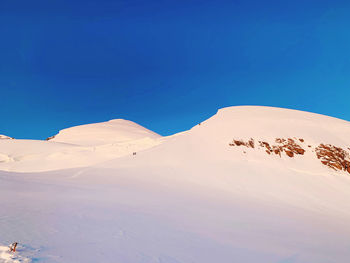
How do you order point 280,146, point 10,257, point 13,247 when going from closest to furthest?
point 10,257 → point 13,247 → point 280,146

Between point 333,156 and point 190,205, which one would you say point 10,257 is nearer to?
point 190,205

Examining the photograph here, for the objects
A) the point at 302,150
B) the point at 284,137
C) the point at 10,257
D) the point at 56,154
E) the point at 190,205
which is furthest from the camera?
the point at 56,154

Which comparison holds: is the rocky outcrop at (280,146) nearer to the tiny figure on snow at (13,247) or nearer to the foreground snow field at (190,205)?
the foreground snow field at (190,205)

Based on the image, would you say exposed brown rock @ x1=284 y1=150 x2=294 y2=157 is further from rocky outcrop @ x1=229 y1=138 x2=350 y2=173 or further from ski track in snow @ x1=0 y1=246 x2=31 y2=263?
ski track in snow @ x1=0 y1=246 x2=31 y2=263

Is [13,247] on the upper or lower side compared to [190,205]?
lower

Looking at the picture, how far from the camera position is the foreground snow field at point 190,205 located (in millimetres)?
3734

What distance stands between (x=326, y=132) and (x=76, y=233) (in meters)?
20.7

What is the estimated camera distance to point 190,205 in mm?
7242

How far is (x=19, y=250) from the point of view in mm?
2922

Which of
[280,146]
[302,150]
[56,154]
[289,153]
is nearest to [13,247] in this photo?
[289,153]

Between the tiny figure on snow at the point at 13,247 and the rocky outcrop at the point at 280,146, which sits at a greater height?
the rocky outcrop at the point at 280,146

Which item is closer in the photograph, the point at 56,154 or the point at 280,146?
the point at 280,146

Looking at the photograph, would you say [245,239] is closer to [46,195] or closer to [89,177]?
[46,195]

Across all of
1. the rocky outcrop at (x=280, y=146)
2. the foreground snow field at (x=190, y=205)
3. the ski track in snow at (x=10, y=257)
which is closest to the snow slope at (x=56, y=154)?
the foreground snow field at (x=190, y=205)
